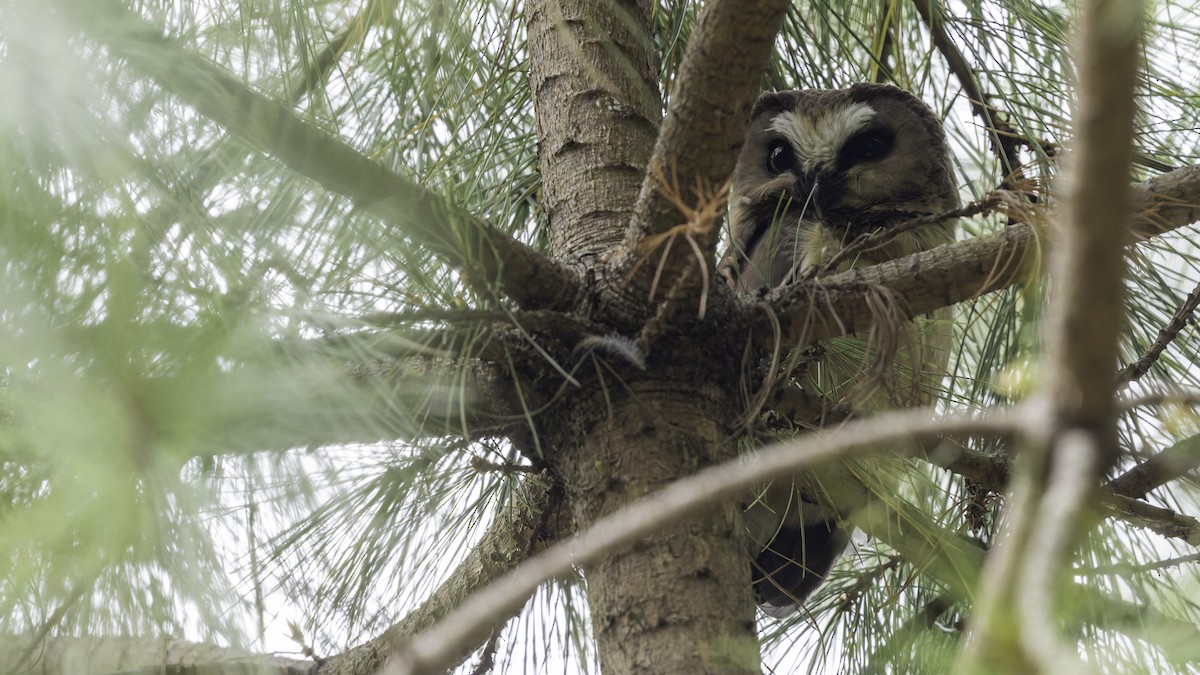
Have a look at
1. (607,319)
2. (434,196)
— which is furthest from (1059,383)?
(607,319)

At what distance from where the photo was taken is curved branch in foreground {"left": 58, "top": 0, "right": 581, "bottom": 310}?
3.72ft

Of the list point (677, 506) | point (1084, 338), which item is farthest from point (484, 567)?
point (1084, 338)

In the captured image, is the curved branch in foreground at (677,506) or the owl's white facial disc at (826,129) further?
the owl's white facial disc at (826,129)

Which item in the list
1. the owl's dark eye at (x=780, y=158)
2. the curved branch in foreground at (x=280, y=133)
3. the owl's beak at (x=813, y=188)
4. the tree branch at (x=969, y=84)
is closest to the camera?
the curved branch in foreground at (x=280, y=133)

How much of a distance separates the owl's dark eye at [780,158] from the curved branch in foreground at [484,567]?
1.41 m

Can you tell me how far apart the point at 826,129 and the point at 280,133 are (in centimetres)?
192

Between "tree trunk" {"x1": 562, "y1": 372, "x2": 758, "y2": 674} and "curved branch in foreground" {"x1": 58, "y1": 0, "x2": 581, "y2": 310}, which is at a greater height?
"curved branch in foreground" {"x1": 58, "y1": 0, "x2": 581, "y2": 310}

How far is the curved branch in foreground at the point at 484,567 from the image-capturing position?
1776mm

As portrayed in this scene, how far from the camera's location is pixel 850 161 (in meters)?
2.85

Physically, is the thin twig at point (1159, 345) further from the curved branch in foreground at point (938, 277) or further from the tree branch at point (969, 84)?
the tree branch at point (969, 84)

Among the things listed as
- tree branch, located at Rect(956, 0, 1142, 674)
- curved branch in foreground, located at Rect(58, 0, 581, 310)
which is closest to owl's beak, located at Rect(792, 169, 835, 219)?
curved branch in foreground, located at Rect(58, 0, 581, 310)

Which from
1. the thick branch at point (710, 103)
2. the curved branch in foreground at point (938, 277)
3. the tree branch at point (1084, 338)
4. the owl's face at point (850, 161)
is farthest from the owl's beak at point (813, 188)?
the tree branch at point (1084, 338)

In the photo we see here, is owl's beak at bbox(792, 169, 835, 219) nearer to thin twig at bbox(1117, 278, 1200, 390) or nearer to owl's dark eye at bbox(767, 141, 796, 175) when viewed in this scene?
owl's dark eye at bbox(767, 141, 796, 175)

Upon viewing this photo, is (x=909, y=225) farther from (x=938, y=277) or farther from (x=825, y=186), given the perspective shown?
(x=825, y=186)
